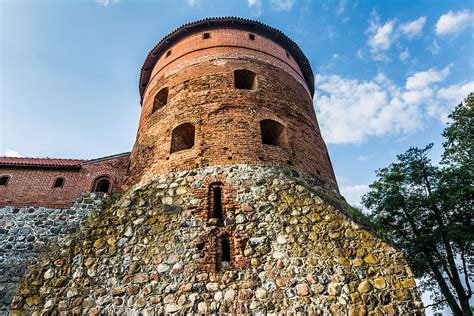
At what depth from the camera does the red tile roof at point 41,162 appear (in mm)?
9789

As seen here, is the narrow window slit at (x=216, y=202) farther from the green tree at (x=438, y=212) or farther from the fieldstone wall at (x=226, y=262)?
the green tree at (x=438, y=212)

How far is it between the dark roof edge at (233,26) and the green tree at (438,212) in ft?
18.5

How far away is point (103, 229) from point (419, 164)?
41.1ft

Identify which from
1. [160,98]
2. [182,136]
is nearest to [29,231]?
[182,136]

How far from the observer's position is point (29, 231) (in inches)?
327

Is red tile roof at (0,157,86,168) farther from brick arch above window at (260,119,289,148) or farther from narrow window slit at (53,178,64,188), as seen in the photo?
brick arch above window at (260,119,289,148)

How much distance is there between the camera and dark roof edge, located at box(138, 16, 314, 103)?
35.7 ft

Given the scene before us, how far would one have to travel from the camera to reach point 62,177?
972 cm

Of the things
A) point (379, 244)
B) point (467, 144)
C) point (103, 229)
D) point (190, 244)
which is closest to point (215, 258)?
point (190, 244)

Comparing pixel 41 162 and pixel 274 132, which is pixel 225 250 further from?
pixel 41 162

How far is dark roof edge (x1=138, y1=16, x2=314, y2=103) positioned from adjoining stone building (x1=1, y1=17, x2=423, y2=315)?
2841mm

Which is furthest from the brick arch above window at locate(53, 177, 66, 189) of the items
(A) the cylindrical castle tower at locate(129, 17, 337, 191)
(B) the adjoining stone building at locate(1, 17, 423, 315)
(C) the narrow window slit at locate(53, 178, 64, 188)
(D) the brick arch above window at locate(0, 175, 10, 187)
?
(A) the cylindrical castle tower at locate(129, 17, 337, 191)

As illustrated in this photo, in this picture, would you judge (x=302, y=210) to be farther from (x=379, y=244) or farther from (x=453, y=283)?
(x=453, y=283)

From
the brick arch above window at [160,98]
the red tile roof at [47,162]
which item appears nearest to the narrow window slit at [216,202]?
the brick arch above window at [160,98]
